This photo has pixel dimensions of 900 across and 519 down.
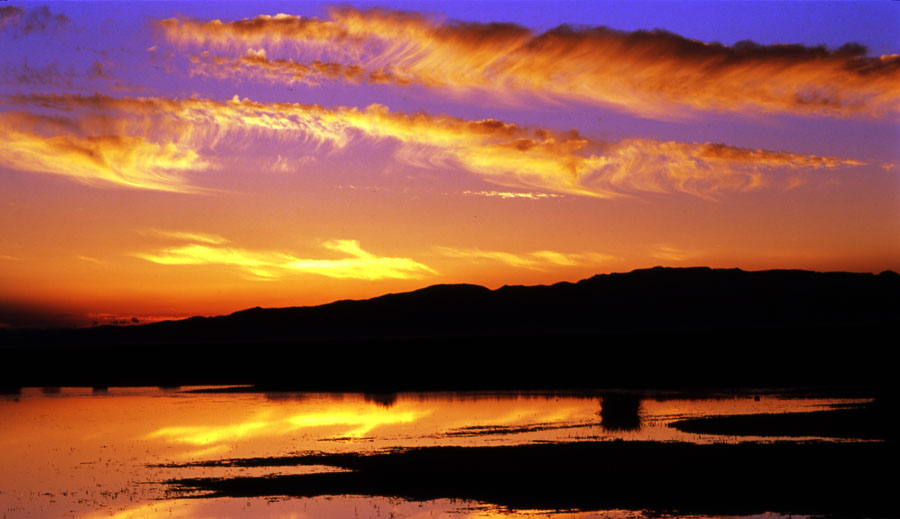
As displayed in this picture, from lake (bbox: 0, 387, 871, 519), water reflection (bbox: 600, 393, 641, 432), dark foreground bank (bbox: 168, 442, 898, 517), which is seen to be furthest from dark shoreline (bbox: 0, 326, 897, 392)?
dark foreground bank (bbox: 168, 442, 898, 517)

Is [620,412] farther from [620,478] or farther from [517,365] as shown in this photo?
[517,365]

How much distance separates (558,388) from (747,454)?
126ft

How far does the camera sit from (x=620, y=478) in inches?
1259

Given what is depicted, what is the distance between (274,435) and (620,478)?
818 inches

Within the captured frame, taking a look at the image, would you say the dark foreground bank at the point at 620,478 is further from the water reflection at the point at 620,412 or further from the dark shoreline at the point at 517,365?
the dark shoreline at the point at 517,365

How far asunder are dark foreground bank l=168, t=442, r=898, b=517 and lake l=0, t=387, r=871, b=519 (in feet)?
3.46

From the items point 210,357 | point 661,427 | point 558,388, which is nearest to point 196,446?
Answer: point 661,427

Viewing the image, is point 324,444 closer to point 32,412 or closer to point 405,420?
point 405,420

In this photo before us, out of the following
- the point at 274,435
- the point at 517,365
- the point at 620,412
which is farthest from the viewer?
the point at 517,365

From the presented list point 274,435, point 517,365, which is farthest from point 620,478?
point 517,365

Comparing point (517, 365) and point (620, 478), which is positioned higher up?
point (517, 365)

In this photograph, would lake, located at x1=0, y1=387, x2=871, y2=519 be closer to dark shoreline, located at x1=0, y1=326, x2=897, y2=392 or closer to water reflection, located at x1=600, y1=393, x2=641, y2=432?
water reflection, located at x1=600, y1=393, x2=641, y2=432

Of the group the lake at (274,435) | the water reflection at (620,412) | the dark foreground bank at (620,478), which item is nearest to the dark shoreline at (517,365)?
the water reflection at (620,412)

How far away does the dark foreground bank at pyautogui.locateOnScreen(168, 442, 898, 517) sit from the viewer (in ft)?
92.4
